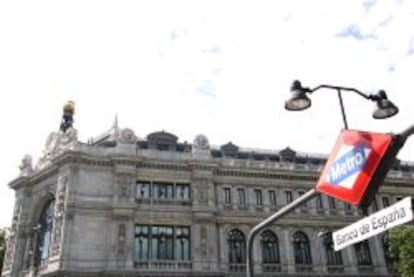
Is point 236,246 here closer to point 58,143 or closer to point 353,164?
point 58,143

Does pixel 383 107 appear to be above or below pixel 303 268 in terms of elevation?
above

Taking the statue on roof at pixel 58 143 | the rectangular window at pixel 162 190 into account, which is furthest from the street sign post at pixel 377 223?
the statue on roof at pixel 58 143

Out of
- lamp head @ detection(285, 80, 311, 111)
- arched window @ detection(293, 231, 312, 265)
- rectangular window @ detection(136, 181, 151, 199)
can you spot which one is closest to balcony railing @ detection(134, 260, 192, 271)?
rectangular window @ detection(136, 181, 151, 199)

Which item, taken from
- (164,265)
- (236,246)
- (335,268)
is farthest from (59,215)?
(335,268)

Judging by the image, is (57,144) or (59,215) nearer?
(59,215)

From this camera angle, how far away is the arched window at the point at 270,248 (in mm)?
38547

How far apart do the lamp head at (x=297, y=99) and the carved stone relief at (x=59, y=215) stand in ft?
95.8

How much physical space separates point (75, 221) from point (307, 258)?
65.4 ft

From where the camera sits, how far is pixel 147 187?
37656 millimetres

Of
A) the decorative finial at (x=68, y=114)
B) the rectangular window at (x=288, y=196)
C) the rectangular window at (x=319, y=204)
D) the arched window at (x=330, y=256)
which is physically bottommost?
the arched window at (x=330, y=256)

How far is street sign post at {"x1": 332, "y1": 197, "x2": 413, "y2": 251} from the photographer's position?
6535 mm

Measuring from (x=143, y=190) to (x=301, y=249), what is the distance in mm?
14824

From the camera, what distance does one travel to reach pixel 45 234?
128ft

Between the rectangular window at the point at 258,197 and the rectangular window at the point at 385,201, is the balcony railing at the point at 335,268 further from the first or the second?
the rectangular window at the point at 385,201
